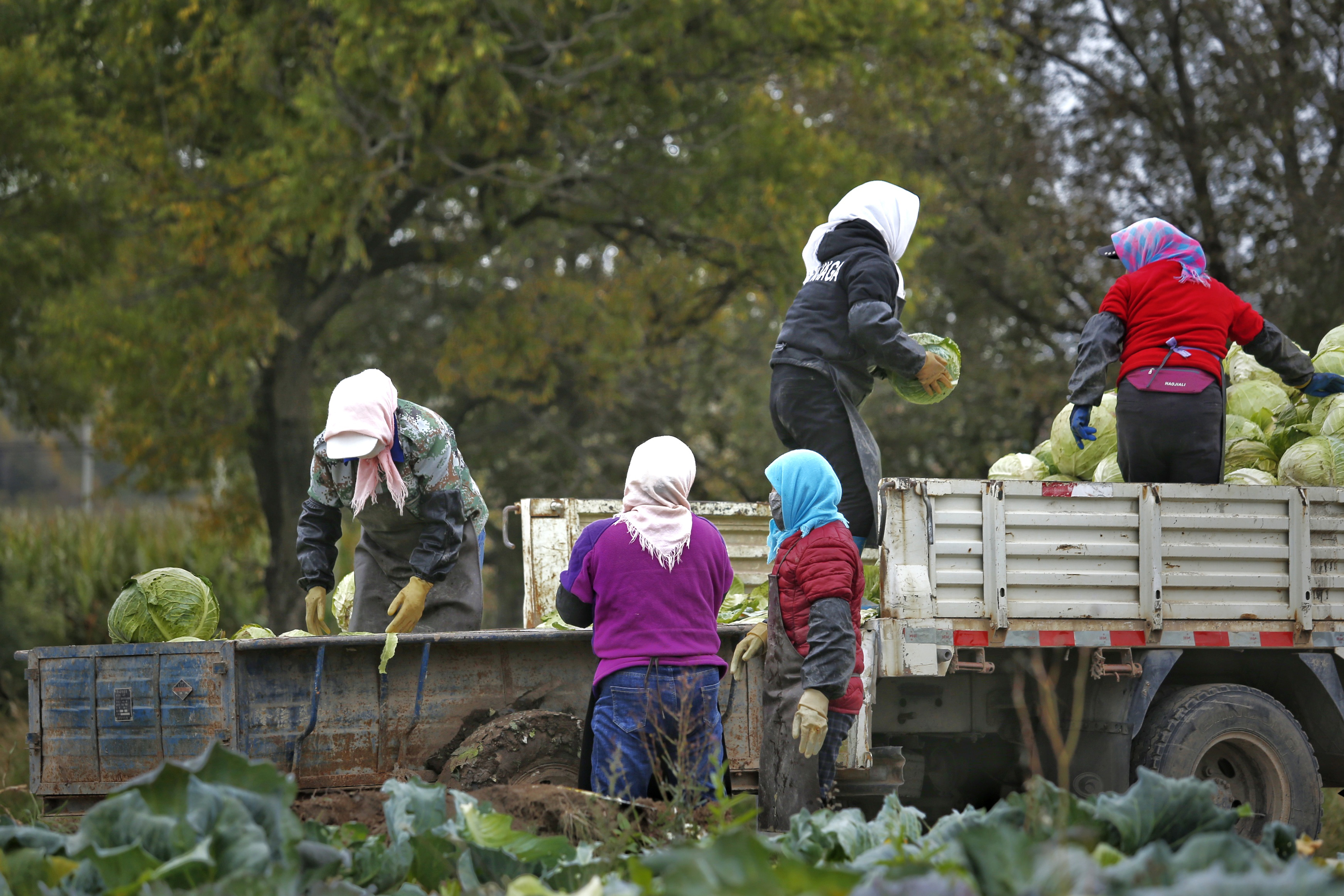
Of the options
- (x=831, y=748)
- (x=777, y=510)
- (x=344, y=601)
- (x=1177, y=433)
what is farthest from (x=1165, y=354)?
(x=344, y=601)

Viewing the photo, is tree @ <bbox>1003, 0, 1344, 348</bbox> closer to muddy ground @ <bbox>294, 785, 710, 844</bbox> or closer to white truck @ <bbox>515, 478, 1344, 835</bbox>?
white truck @ <bbox>515, 478, 1344, 835</bbox>

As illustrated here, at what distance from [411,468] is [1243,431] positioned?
4.15 m

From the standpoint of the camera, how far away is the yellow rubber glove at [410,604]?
5.48 metres

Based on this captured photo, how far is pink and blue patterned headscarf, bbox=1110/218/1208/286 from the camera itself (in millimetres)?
5738

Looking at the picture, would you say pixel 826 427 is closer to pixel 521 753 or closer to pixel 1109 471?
pixel 1109 471

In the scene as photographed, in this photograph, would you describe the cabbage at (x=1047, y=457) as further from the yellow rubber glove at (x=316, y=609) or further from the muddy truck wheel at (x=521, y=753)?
the yellow rubber glove at (x=316, y=609)

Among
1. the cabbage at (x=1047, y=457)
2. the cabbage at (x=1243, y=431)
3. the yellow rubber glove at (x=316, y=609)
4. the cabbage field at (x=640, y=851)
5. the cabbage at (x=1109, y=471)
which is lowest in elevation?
the cabbage field at (x=640, y=851)

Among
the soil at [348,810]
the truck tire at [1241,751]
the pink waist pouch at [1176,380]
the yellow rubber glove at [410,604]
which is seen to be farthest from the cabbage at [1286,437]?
the soil at [348,810]

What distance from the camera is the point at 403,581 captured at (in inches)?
233

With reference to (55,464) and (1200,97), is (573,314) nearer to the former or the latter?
(1200,97)

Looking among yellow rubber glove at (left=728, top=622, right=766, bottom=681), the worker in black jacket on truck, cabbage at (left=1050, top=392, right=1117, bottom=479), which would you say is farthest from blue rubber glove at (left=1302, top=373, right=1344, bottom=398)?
yellow rubber glove at (left=728, top=622, right=766, bottom=681)

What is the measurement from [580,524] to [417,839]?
368 centimetres

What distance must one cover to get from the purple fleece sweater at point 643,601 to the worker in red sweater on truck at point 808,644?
256 mm

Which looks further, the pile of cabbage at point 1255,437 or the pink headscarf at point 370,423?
the pile of cabbage at point 1255,437
